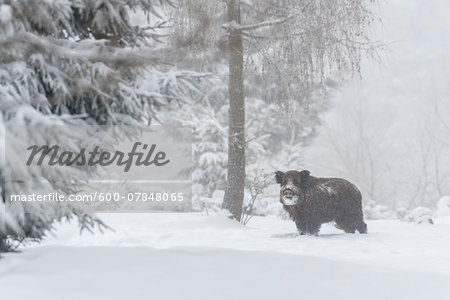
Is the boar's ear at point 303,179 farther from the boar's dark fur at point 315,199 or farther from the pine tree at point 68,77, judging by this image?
the pine tree at point 68,77

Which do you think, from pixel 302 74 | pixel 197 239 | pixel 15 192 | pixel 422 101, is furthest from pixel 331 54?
pixel 422 101

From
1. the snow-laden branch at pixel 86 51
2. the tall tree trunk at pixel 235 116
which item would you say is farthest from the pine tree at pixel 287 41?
the snow-laden branch at pixel 86 51

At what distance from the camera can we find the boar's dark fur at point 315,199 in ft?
21.7

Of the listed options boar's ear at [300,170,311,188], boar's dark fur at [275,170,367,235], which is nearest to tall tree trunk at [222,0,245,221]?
boar's dark fur at [275,170,367,235]

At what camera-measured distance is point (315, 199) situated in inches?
262

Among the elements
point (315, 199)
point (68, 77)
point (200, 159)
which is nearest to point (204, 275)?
point (68, 77)

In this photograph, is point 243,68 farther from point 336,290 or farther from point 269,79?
point 336,290

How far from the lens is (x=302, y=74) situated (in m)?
7.36

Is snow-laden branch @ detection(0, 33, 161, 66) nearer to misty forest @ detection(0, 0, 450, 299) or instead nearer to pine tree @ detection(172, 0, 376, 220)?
misty forest @ detection(0, 0, 450, 299)

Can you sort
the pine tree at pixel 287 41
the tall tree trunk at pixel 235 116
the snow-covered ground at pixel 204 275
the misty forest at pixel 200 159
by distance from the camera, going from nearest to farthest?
1. the snow-covered ground at pixel 204 275
2. the misty forest at pixel 200 159
3. the pine tree at pixel 287 41
4. the tall tree trunk at pixel 235 116

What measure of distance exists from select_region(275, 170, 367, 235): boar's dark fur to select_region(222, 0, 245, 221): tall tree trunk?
1217 millimetres

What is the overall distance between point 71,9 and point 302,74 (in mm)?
4289

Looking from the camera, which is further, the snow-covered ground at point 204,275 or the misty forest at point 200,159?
the misty forest at point 200,159

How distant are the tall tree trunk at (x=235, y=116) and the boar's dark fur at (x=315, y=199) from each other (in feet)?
3.99
